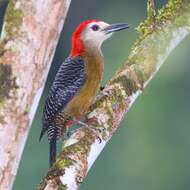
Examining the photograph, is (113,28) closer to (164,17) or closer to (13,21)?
(164,17)

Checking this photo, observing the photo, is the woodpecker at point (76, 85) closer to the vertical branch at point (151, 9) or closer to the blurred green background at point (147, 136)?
the vertical branch at point (151, 9)

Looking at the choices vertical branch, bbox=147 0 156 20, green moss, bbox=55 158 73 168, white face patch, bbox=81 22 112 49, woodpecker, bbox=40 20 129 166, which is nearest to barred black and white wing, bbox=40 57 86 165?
woodpecker, bbox=40 20 129 166

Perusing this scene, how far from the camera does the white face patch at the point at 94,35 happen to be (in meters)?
10.4

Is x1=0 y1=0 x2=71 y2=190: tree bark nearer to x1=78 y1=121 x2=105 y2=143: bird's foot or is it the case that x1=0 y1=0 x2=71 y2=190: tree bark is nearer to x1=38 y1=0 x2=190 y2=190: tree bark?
x1=38 y1=0 x2=190 y2=190: tree bark

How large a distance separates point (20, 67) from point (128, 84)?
2.16 m

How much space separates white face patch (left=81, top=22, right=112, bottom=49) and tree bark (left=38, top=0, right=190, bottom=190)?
766 mm

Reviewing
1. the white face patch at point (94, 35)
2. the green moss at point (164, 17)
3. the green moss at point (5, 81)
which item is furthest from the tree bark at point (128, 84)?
the green moss at point (5, 81)

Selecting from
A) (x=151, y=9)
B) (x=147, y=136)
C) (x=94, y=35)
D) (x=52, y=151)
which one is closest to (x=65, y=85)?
(x=94, y=35)

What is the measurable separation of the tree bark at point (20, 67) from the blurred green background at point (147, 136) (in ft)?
91.2

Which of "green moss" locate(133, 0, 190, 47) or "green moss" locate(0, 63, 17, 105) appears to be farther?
"green moss" locate(133, 0, 190, 47)

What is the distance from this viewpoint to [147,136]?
134ft

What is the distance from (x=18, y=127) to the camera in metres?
7.00

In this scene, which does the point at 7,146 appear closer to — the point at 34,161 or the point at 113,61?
the point at 34,161

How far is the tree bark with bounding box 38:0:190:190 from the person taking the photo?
8.02 metres
